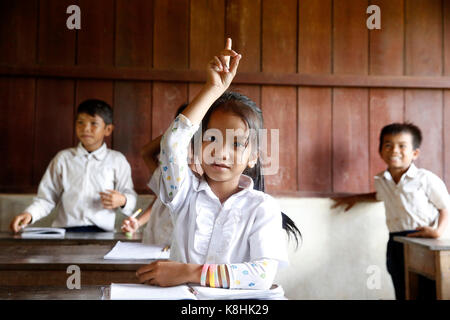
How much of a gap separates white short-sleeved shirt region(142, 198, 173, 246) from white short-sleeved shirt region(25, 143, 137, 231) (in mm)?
493

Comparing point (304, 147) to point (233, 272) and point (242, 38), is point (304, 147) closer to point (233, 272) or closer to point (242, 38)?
point (242, 38)

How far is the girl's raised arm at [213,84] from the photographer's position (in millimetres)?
709

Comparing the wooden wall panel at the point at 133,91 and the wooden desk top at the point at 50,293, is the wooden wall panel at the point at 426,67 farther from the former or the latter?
the wooden desk top at the point at 50,293

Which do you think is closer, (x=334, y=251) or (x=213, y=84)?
(x=213, y=84)

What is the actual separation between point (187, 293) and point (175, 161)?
8.6 inches

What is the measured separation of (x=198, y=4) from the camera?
238cm

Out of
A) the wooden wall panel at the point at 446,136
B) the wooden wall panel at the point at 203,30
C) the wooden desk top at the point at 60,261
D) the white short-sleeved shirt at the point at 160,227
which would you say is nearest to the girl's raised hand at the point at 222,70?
the wooden desk top at the point at 60,261

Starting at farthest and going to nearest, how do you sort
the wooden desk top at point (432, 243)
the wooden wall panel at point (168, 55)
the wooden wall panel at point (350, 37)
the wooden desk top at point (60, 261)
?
the wooden wall panel at point (350, 37) < the wooden wall panel at point (168, 55) < the wooden desk top at point (432, 243) < the wooden desk top at point (60, 261)

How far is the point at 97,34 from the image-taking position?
2.34 m

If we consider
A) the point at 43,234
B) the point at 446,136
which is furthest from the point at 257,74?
the point at 43,234

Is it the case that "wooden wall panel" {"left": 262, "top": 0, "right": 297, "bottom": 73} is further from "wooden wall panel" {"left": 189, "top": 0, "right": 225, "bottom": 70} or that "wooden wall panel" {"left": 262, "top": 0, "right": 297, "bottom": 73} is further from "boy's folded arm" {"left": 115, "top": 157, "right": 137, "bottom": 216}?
"boy's folded arm" {"left": 115, "top": 157, "right": 137, "bottom": 216}

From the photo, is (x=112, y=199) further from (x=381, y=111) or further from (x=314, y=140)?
(x=381, y=111)

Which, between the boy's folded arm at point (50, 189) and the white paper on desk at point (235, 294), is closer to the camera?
the white paper on desk at point (235, 294)

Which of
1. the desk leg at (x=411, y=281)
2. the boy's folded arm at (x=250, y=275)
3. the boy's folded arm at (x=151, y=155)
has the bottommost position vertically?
the desk leg at (x=411, y=281)
